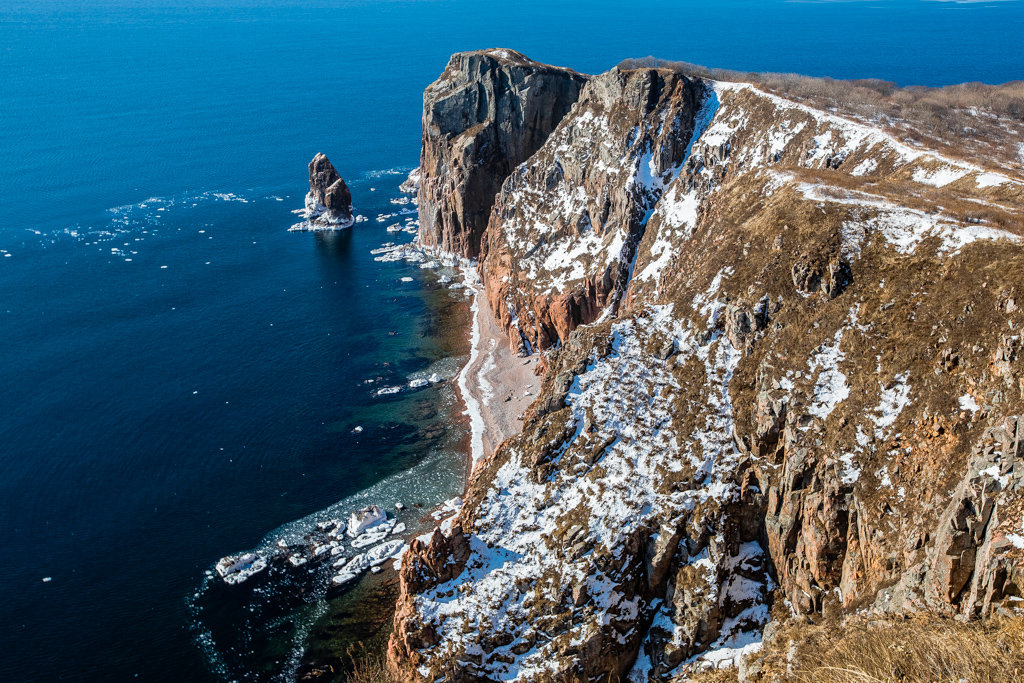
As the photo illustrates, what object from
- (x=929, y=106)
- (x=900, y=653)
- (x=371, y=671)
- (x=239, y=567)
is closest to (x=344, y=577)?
(x=239, y=567)

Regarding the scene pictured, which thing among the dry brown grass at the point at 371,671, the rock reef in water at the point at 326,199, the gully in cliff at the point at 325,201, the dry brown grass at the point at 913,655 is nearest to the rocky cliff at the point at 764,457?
the dry brown grass at the point at 371,671

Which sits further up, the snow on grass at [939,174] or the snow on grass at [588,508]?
the snow on grass at [939,174]

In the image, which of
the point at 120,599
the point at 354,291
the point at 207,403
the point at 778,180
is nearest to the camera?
the point at 120,599

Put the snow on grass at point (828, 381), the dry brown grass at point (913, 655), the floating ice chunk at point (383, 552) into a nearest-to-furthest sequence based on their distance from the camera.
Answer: the dry brown grass at point (913, 655) < the snow on grass at point (828, 381) < the floating ice chunk at point (383, 552)

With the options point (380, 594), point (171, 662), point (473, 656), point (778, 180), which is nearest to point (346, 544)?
point (380, 594)

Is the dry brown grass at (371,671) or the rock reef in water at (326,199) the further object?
the rock reef in water at (326,199)

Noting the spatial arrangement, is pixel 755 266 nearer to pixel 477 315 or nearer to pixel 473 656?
pixel 473 656

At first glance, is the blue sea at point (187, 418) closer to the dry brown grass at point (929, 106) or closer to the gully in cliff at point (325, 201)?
the gully in cliff at point (325, 201)
